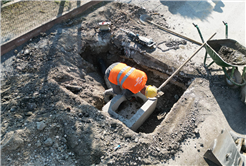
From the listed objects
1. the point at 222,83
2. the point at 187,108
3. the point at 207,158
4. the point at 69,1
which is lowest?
the point at 207,158

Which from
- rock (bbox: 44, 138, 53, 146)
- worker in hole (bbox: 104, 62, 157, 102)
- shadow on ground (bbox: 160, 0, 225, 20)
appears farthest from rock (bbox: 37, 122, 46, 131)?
shadow on ground (bbox: 160, 0, 225, 20)

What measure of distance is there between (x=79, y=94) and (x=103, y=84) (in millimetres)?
1203

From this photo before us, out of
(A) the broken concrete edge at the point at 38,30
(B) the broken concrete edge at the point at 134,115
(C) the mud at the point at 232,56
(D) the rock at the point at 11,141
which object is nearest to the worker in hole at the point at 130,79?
(B) the broken concrete edge at the point at 134,115

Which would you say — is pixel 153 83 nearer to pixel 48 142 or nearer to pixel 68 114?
pixel 68 114

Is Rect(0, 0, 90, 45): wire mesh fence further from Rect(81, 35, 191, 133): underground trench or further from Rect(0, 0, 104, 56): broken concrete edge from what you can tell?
Rect(81, 35, 191, 133): underground trench

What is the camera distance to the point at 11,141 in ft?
10.8

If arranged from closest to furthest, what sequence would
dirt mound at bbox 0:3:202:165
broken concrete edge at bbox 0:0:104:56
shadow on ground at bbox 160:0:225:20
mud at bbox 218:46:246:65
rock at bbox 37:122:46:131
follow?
dirt mound at bbox 0:3:202:165 < rock at bbox 37:122:46:131 < mud at bbox 218:46:246:65 < broken concrete edge at bbox 0:0:104:56 < shadow on ground at bbox 160:0:225:20

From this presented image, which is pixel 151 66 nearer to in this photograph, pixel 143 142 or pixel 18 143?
pixel 143 142

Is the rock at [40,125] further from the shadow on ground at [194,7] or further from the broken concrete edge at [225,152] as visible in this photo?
the shadow on ground at [194,7]

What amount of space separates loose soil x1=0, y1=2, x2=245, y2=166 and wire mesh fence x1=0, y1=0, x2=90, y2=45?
0.68m

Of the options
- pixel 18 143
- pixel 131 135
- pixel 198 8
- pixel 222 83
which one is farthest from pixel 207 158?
pixel 198 8

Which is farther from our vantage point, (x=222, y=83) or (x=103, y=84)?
(x=103, y=84)

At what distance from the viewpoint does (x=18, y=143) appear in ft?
10.9

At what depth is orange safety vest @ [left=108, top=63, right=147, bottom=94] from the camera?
413 centimetres
